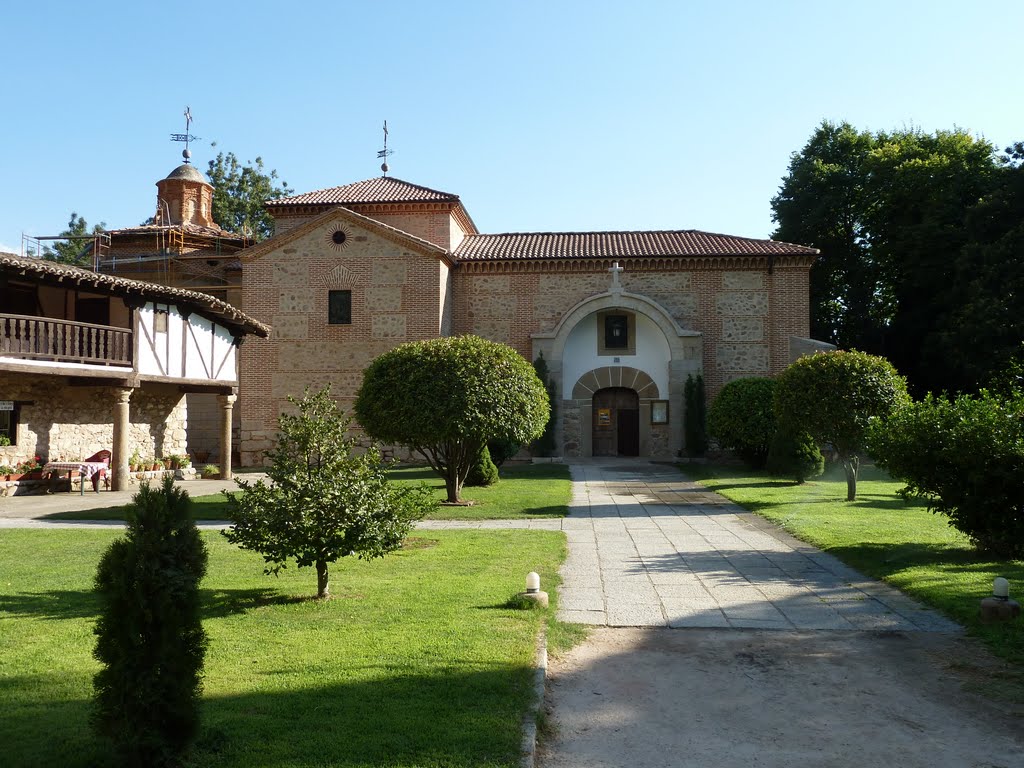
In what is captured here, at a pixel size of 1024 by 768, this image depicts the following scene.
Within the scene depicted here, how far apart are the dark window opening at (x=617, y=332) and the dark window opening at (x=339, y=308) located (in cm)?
911

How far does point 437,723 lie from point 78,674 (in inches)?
96.7

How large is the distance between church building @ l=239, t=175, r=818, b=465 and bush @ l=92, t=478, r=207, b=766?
22684 millimetres

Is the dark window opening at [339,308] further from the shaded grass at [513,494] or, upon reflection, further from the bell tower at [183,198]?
the bell tower at [183,198]

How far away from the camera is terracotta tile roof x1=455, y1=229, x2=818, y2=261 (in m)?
27.2

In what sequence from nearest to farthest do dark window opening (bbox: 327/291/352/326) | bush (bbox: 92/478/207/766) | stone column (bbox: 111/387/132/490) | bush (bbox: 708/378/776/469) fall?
bush (bbox: 92/478/207/766) < stone column (bbox: 111/387/132/490) < bush (bbox: 708/378/776/469) < dark window opening (bbox: 327/291/352/326)

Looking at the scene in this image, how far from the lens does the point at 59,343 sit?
15719 mm

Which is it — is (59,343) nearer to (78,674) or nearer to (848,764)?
(78,674)

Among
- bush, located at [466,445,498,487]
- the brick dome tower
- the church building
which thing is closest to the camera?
bush, located at [466,445,498,487]

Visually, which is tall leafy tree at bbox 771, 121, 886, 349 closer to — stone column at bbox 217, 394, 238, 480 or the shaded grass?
the shaded grass

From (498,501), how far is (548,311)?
43.6 feet

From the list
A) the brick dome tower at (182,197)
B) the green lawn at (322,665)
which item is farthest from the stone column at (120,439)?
the brick dome tower at (182,197)

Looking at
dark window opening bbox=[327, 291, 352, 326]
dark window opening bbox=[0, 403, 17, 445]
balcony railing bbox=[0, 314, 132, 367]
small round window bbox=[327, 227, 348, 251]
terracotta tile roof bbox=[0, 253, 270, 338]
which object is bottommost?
dark window opening bbox=[0, 403, 17, 445]

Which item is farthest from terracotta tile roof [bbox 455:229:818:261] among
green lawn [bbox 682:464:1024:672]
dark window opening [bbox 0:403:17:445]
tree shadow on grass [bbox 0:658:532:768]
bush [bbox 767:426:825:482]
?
tree shadow on grass [bbox 0:658:532:768]

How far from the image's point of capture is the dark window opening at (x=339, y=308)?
26672 mm
